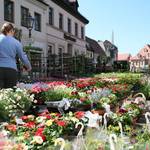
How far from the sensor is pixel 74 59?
98.2 feet

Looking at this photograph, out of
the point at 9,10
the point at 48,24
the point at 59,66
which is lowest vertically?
the point at 59,66

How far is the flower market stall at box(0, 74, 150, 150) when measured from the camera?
3.38 meters

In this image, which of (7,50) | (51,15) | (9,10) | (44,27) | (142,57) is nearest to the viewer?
(7,50)

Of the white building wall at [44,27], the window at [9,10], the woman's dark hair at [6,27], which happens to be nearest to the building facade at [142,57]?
the white building wall at [44,27]

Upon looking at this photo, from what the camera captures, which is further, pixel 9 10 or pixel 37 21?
pixel 37 21

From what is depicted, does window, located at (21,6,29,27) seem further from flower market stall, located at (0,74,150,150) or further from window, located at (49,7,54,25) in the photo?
flower market stall, located at (0,74,150,150)

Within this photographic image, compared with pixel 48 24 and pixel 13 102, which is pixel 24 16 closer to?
pixel 48 24

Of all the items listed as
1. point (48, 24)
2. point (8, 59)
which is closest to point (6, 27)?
point (8, 59)

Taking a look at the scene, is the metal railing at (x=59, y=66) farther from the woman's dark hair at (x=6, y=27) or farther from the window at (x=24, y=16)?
the woman's dark hair at (x=6, y=27)

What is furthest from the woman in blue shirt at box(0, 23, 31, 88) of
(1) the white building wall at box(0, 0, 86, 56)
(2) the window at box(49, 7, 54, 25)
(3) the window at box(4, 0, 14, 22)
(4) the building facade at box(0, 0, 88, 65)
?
(2) the window at box(49, 7, 54, 25)

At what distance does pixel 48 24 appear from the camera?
1346 inches

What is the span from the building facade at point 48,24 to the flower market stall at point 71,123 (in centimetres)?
1441

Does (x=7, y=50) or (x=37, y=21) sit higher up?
(x=37, y=21)

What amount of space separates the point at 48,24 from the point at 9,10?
766 cm
